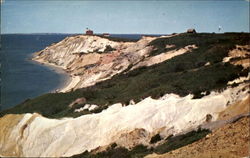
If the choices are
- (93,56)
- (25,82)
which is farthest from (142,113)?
(93,56)

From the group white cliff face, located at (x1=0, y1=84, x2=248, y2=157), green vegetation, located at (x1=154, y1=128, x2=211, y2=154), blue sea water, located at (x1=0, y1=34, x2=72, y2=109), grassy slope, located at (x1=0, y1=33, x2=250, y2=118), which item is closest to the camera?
green vegetation, located at (x1=154, y1=128, x2=211, y2=154)

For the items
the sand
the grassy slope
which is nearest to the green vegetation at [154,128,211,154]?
the grassy slope

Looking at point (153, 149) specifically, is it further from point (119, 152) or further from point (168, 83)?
point (168, 83)

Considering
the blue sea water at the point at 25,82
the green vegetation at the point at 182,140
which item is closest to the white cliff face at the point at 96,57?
the blue sea water at the point at 25,82

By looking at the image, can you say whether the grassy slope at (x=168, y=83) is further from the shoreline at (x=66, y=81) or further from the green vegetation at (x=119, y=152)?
the shoreline at (x=66, y=81)

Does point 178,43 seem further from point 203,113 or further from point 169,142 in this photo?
point 169,142

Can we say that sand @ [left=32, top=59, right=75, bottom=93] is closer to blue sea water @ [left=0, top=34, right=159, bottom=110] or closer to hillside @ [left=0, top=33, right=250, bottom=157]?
blue sea water @ [left=0, top=34, right=159, bottom=110]

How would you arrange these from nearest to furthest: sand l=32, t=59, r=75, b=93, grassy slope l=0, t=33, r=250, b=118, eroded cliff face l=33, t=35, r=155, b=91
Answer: grassy slope l=0, t=33, r=250, b=118 < eroded cliff face l=33, t=35, r=155, b=91 < sand l=32, t=59, r=75, b=93

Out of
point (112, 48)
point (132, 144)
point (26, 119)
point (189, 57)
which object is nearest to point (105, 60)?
point (112, 48)
